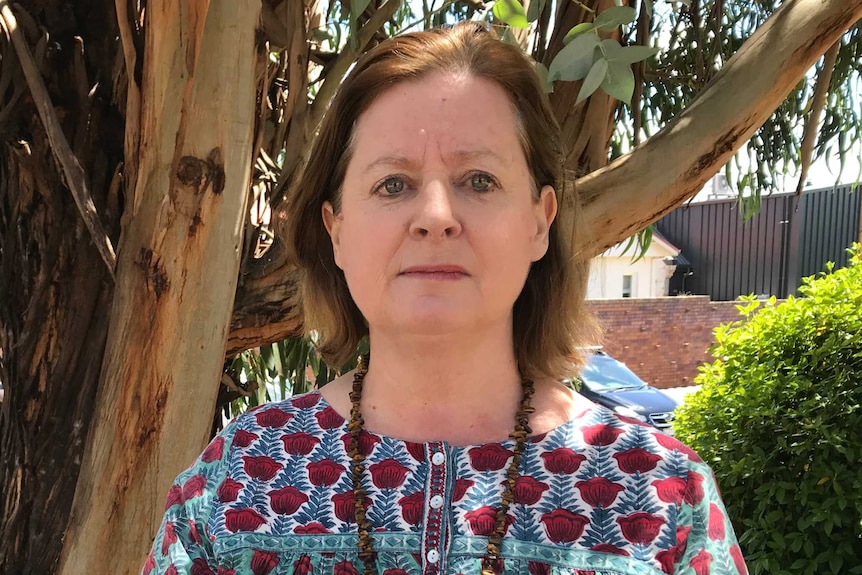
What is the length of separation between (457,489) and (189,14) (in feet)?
3.74

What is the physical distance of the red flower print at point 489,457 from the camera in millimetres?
1039

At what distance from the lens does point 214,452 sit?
1123 millimetres

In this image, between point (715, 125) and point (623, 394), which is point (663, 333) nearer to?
point (623, 394)

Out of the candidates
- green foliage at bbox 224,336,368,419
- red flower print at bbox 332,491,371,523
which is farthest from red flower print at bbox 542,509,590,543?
green foliage at bbox 224,336,368,419

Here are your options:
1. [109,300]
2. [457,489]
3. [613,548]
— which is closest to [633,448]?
[613,548]

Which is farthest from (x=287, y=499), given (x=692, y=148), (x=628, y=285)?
(x=628, y=285)

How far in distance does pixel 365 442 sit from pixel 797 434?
2073 mm

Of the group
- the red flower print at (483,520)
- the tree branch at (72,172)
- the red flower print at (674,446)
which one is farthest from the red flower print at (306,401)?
the tree branch at (72,172)

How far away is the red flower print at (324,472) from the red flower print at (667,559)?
0.45 meters

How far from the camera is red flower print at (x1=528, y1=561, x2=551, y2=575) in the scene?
0.96 meters

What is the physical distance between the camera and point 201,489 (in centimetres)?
108

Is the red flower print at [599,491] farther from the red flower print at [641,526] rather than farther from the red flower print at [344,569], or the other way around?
the red flower print at [344,569]

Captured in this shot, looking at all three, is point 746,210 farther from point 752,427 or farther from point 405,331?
point 405,331

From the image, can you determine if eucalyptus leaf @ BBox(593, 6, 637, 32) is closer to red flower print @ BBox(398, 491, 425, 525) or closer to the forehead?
the forehead
